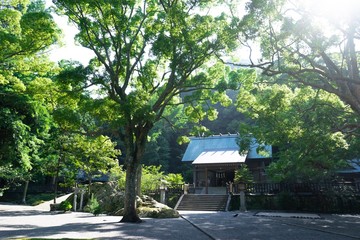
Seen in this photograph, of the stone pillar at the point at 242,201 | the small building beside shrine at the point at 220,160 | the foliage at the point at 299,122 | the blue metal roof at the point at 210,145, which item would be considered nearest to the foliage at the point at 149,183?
the small building beside shrine at the point at 220,160

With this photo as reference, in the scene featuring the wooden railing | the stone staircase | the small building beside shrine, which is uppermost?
the small building beside shrine

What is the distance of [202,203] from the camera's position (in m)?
21.8

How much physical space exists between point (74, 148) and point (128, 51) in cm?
1166

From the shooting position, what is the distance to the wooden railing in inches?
774

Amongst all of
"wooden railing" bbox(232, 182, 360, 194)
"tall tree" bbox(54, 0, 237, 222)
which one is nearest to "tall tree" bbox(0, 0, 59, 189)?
"tall tree" bbox(54, 0, 237, 222)

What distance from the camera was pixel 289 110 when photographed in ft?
54.5

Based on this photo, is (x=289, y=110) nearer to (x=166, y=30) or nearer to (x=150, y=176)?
(x=166, y=30)

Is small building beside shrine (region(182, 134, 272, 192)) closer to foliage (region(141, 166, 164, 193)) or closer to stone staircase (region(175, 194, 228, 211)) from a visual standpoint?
stone staircase (region(175, 194, 228, 211))

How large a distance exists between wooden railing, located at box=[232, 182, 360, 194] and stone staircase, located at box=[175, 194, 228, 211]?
2.23 meters

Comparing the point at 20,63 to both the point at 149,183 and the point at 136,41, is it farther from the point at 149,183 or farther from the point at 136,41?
the point at 149,183

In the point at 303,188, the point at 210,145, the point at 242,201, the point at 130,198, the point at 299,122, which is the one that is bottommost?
the point at 242,201

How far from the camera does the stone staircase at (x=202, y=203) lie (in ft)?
68.7

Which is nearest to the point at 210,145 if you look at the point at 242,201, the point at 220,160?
the point at 220,160

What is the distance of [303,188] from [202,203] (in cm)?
746
